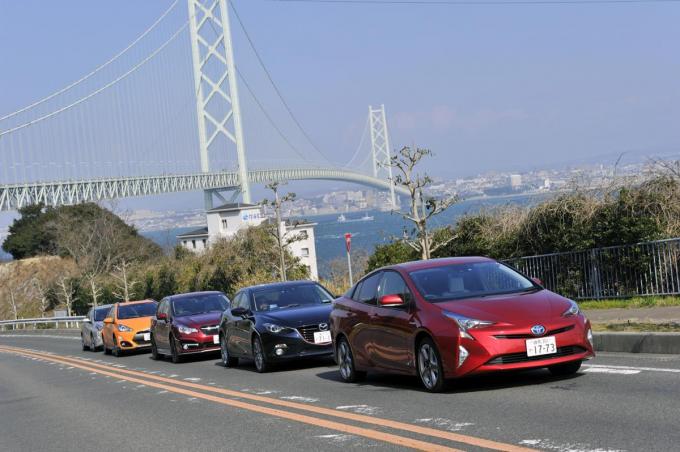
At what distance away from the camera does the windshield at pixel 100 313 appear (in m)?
31.5

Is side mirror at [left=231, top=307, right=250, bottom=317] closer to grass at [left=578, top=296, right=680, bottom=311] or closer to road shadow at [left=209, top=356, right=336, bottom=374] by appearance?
road shadow at [left=209, top=356, right=336, bottom=374]

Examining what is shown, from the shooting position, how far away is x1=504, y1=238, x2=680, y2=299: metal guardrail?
19641 mm

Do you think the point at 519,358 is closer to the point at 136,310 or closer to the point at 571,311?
the point at 571,311

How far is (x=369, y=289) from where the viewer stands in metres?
12.8

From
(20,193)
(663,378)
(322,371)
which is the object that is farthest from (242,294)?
(20,193)

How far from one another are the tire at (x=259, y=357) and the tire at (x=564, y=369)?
5.77m

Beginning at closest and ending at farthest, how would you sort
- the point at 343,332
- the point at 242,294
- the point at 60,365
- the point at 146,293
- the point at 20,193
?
1. the point at 343,332
2. the point at 242,294
3. the point at 60,365
4. the point at 146,293
5. the point at 20,193

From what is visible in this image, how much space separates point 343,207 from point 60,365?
274 feet

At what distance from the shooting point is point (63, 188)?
8319cm

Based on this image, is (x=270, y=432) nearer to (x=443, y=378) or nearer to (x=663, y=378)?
(x=443, y=378)

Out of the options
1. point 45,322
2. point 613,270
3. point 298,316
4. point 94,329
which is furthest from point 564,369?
point 45,322

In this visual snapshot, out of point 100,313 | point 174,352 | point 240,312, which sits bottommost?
point 174,352

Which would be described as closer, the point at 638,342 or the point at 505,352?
the point at 505,352

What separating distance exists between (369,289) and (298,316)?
3.75 meters
